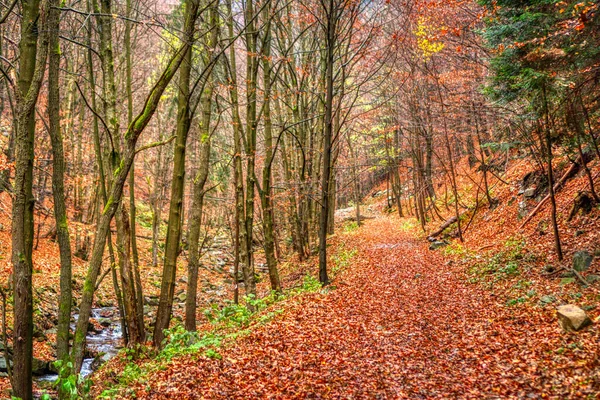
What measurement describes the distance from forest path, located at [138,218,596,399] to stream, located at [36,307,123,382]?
512cm

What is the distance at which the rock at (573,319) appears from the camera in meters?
5.58

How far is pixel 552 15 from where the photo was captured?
25.7 feet

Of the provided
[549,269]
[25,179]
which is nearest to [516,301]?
[549,269]

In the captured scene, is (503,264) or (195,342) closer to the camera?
(195,342)

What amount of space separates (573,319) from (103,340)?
41.0 feet

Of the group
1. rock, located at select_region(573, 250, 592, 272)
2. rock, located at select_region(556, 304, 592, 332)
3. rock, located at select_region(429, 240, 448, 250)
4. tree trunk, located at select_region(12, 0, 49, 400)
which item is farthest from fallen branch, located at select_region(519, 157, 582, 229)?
tree trunk, located at select_region(12, 0, 49, 400)

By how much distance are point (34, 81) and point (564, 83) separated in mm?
9336

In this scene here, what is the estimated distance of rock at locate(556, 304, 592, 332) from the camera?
5578 mm

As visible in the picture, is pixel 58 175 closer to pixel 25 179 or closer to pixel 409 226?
pixel 25 179

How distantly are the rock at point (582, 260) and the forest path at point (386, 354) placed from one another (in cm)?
174

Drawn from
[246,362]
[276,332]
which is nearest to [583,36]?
[276,332]

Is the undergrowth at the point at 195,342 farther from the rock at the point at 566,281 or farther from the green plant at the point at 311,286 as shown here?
the rock at the point at 566,281

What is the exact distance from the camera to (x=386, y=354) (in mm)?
6145

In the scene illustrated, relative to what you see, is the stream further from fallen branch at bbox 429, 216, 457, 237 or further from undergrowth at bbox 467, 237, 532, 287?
fallen branch at bbox 429, 216, 457, 237
